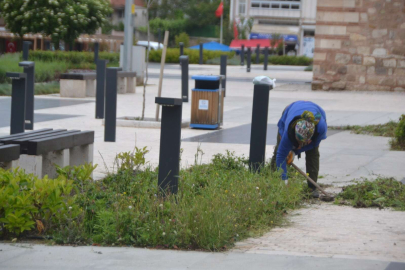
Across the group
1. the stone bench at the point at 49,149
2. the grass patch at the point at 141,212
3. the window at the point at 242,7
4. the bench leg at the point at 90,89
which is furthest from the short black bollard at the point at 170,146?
the window at the point at 242,7

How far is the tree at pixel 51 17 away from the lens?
96.8 feet

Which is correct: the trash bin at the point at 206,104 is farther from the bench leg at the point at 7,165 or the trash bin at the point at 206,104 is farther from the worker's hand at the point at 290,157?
the bench leg at the point at 7,165

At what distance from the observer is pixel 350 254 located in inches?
193

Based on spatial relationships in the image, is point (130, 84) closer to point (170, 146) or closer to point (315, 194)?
point (315, 194)

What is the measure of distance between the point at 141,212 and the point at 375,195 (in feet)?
8.84

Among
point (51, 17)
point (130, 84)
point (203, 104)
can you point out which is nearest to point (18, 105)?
point (203, 104)

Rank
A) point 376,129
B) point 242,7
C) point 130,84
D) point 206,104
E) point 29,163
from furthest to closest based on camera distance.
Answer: point 242,7 < point 130,84 < point 376,129 < point 206,104 < point 29,163

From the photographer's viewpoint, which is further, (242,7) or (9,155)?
(242,7)

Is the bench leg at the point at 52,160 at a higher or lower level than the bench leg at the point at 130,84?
lower

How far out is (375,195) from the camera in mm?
6914

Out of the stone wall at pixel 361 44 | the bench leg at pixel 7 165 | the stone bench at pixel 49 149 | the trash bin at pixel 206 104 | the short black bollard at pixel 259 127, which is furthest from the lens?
the stone wall at pixel 361 44

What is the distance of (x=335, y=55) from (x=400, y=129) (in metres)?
12.1

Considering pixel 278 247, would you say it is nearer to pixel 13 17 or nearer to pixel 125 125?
pixel 125 125

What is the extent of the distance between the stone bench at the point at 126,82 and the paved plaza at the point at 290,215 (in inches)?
44.3
